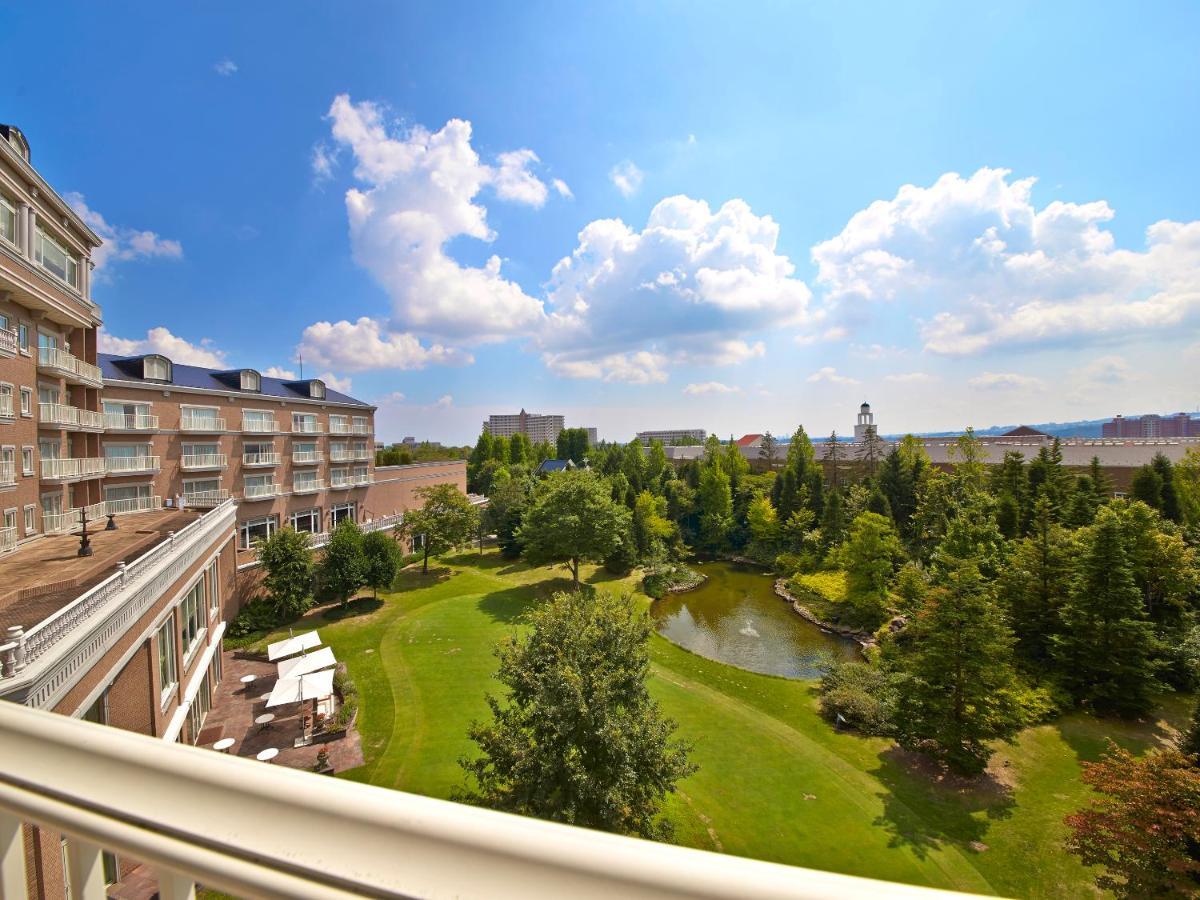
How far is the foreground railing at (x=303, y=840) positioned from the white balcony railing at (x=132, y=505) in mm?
22689

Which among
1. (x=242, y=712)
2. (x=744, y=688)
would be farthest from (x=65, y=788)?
(x=744, y=688)

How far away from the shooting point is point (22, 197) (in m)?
12.0

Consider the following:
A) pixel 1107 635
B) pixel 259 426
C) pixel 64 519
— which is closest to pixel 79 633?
pixel 64 519

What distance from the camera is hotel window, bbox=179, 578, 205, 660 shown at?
11398 mm

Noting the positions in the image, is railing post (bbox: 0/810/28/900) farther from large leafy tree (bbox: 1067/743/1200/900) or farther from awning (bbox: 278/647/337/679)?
awning (bbox: 278/647/337/679)

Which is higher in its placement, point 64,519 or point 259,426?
point 259,426

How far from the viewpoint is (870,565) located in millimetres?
22328

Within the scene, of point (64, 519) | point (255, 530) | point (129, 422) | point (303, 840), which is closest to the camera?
point (303, 840)

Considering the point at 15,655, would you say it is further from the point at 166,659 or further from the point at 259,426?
the point at 259,426

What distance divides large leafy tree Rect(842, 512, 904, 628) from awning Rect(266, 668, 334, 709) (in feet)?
65.1

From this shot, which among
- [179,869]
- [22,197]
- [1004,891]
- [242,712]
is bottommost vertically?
[1004,891]

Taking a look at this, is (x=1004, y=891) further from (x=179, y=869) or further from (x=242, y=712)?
(x=242, y=712)

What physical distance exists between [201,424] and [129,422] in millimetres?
2555

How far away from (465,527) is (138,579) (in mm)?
19956
